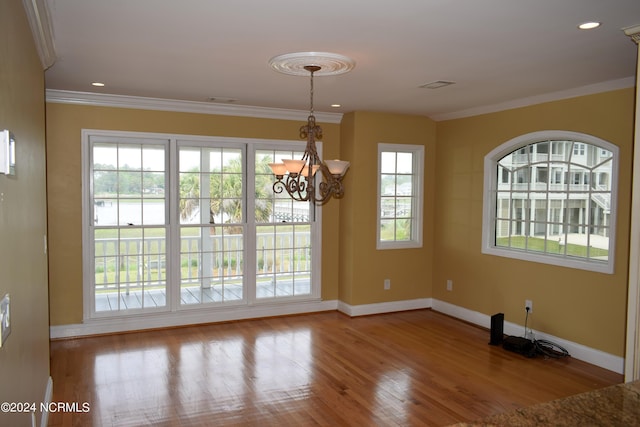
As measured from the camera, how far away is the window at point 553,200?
4.50 metres

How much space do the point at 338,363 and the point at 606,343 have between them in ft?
8.22

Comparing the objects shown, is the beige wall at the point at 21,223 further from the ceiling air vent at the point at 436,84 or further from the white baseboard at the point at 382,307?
the white baseboard at the point at 382,307

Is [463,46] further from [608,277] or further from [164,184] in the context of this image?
[164,184]

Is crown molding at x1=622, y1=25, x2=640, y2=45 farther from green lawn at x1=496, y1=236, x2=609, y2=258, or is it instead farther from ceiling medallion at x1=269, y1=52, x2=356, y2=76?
green lawn at x1=496, y1=236, x2=609, y2=258

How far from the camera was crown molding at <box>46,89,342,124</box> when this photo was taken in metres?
4.98

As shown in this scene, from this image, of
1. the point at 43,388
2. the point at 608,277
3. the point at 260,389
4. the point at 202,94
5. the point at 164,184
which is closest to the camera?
the point at 43,388

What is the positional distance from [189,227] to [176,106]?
1.43 metres

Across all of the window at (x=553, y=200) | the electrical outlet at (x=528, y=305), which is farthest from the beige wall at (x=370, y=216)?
the electrical outlet at (x=528, y=305)

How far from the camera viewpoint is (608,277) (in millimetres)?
4367

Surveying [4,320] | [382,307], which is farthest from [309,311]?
[4,320]

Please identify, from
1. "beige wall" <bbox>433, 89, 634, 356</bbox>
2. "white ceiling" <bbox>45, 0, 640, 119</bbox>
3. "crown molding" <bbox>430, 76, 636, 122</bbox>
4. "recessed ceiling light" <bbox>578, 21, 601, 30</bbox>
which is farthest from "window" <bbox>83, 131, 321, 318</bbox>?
"recessed ceiling light" <bbox>578, 21, 601, 30</bbox>

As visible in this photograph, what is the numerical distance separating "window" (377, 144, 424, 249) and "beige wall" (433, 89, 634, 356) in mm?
287

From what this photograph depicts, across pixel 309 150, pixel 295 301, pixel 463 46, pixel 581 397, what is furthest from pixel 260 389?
pixel 463 46

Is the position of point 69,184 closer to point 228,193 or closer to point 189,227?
point 189,227
